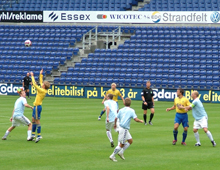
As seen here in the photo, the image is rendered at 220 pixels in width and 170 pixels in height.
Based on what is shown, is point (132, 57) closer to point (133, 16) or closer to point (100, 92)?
point (133, 16)

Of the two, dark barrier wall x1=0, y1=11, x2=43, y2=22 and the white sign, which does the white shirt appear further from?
A: dark barrier wall x1=0, y1=11, x2=43, y2=22

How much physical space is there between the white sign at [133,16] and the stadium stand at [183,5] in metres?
1.26

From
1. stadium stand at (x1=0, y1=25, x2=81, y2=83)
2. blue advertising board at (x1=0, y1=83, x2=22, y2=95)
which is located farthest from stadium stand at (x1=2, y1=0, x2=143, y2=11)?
Answer: blue advertising board at (x1=0, y1=83, x2=22, y2=95)

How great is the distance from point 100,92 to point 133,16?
11.0 meters

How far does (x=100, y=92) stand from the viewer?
3862cm

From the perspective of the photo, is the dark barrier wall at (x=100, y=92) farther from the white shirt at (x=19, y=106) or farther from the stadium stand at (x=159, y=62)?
the white shirt at (x=19, y=106)

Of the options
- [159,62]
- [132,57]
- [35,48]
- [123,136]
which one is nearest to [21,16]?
[35,48]

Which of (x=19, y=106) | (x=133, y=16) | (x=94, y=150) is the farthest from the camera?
(x=133, y=16)

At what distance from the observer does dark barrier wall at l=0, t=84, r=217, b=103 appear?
117ft

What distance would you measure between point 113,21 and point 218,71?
13180 mm

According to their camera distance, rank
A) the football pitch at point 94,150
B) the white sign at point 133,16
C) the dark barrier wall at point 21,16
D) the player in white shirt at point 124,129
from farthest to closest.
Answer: the dark barrier wall at point 21,16 → the white sign at point 133,16 → the player in white shirt at point 124,129 → the football pitch at point 94,150

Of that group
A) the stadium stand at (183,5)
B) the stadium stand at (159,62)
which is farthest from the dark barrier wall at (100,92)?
the stadium stand at (183,5)

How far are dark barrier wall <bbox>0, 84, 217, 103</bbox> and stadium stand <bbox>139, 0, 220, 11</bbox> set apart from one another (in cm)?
1216

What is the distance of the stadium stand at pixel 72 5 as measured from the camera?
157 ft
